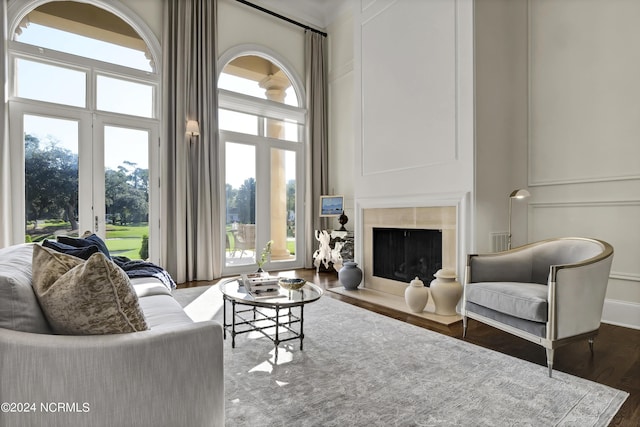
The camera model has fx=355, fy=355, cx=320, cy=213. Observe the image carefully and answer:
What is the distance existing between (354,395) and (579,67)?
357 cm

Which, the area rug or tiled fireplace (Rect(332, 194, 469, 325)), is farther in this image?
tiled fireplace (Rect(332, 194, 469, 325))

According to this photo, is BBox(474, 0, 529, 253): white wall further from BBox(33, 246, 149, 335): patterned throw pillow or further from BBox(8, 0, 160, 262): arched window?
BBox(8, 0, 160, 262): arched window

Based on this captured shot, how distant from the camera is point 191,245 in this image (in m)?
4.89

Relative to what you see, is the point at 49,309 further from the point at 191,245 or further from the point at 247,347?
the point at 191,245

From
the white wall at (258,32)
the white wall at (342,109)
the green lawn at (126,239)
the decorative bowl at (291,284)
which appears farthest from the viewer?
the white wall at (342,109)

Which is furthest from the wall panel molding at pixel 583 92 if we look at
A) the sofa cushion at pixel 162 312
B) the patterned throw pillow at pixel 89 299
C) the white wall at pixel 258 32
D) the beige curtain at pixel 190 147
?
the beige curtain at pixel 190 147

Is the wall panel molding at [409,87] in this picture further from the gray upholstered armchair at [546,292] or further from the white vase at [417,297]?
the white vase at [417,297]

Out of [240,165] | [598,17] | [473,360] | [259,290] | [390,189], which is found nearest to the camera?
[473,360]

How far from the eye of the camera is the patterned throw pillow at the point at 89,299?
1.14 metres

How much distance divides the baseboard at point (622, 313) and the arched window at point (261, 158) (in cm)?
424

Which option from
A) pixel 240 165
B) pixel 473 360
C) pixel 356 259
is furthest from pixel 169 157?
pixel 473 360

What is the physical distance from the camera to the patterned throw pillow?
1.14 metres

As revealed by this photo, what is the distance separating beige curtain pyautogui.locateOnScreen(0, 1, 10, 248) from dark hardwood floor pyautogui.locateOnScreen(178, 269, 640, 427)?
4082mm

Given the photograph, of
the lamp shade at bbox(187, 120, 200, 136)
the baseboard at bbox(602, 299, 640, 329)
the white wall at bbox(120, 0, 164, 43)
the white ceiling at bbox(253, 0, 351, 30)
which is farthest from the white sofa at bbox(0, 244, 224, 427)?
the white ceiling at bbox(253, 0, 351, 30)
